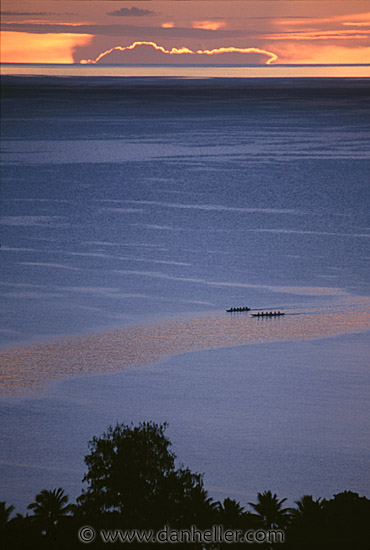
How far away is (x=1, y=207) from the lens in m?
91.2

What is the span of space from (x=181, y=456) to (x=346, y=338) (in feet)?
56.0

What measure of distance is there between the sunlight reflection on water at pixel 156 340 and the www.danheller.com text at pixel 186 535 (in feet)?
69.5

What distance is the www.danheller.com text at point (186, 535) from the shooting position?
71.8 feet

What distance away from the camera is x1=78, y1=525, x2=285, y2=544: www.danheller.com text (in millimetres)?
21875

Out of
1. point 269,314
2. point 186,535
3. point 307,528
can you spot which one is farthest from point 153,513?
point 269,314

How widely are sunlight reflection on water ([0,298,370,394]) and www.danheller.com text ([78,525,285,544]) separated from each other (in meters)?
21.2

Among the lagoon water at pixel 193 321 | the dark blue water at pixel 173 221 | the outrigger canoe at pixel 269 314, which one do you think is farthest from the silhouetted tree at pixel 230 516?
the outrigger canoe at pixel 269 314

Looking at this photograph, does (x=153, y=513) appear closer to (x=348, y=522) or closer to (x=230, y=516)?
(x=230, y=516)

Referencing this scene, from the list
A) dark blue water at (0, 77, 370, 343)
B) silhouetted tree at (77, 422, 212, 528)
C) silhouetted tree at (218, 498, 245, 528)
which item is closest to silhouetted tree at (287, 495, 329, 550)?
silhouetted tree at (218, 498, 245, 528)

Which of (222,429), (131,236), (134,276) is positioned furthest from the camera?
(131,236)

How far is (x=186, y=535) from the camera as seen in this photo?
73.8 ft

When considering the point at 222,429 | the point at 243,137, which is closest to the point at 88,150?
the point at 243,137

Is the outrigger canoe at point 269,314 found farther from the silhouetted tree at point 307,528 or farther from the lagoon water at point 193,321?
the silhouetted tree at point 307,528

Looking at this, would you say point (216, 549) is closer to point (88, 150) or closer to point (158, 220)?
point (158, 220)
